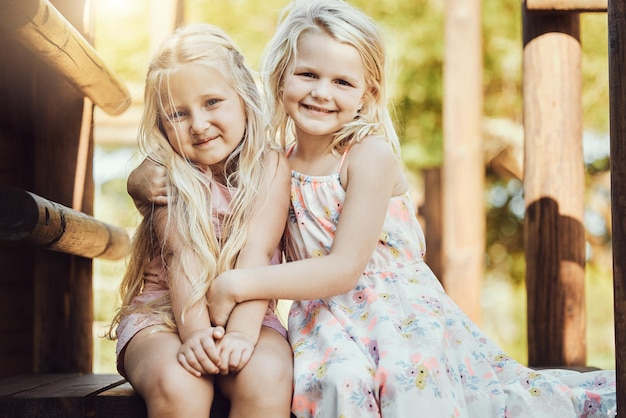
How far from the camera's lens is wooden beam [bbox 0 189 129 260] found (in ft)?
7.24

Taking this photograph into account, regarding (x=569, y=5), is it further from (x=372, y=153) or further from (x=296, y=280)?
(x=296, y=280)

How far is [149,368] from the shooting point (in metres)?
2.00

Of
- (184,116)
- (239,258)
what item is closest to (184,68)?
→ (184,116)

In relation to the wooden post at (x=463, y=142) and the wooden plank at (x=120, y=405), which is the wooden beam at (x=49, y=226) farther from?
the wooden post at (x=463, y=142)

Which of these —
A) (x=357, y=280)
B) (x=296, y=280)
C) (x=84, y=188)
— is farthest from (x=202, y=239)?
(x=84, y=188)

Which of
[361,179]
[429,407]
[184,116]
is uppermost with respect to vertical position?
[184,116]

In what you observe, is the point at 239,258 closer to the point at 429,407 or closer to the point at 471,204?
the point at 429,407

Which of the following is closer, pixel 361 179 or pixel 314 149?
pixel 361 179

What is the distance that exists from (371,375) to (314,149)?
0.68m

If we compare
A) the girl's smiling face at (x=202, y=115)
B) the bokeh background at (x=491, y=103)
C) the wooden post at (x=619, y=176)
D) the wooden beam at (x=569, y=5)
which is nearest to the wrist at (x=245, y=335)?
the girl's smiling face at (x=202, y=115)

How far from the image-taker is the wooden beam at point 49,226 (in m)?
2.21

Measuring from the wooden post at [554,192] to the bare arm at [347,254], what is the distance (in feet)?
3.94

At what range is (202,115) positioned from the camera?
90.0 inches

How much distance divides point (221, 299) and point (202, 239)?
0.17 metres
